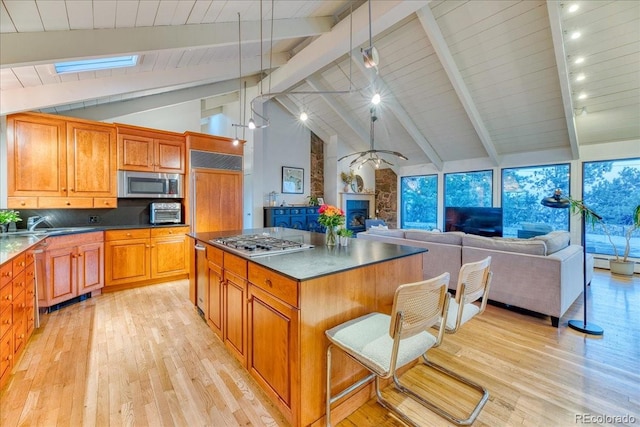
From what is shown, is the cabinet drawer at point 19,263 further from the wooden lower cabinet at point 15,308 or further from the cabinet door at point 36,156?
the cabinet door at point 36,156

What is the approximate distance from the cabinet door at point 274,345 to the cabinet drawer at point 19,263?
191 centimetres

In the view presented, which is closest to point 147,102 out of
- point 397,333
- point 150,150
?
point 150,150

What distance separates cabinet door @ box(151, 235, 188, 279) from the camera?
410 cm

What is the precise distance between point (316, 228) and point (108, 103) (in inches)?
193

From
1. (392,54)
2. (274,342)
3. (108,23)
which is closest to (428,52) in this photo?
(392,54)

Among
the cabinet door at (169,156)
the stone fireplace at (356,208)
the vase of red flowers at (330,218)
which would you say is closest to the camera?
the vase of red flowers at (330,218)

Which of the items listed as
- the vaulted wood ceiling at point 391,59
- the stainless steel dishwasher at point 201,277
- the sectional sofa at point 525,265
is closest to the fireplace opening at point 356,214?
the vaulted wood ceiling at point 391,59

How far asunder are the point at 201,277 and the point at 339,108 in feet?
16.9

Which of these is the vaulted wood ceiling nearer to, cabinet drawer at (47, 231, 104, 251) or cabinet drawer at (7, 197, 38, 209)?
cabinet drawer at (7, 197, 38, 209)

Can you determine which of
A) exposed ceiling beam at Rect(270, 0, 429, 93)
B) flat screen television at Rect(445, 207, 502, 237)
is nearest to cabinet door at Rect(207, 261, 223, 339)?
→ exposed ceiling beam at Rect(270, 0, 429, 93)

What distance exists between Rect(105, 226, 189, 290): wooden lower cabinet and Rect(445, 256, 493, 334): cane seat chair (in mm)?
4002

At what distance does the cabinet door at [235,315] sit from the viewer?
199 centimetres

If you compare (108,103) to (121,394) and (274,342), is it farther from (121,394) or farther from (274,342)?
(274,342)

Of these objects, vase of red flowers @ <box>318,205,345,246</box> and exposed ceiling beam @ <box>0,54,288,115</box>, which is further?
exposed ceiling beam @ <box>0,54,288,115</box>
